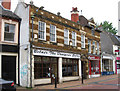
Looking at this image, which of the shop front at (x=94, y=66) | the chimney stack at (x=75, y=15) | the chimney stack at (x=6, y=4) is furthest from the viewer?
the shop front at (x=94, y=66)

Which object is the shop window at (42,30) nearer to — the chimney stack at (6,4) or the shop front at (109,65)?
the chimney stack at (6,4)

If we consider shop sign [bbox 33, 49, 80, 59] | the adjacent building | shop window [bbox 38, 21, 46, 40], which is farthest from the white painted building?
the adjacent building

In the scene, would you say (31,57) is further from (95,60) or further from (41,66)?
(95,60)

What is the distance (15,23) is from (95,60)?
15115mm

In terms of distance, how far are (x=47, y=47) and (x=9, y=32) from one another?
13.1ft

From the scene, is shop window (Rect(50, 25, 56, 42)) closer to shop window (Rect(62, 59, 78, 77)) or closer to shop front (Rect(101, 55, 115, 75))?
shop window (Rect(62, 59, 78, 77))

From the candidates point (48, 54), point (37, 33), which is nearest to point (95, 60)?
point (48, 54)

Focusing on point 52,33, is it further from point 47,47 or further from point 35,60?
point 35,60

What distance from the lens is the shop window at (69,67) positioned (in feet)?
61.0

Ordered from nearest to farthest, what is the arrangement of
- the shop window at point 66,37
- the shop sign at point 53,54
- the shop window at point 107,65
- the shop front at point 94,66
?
1. the shop sign at point 53,54
2. the shop window at point 66,37
3. the shop front at point 94,66
4. the shop window at point 107,65

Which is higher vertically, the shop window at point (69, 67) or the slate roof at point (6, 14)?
the slate roof at point (6, 14)

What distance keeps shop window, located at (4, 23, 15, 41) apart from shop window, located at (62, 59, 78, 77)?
262 inches

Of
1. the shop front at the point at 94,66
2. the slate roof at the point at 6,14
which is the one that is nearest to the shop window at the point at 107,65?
the shop front at the point at 94,66

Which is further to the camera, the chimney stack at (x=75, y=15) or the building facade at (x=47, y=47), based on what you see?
the chimney stack at (x=75, y=15)
